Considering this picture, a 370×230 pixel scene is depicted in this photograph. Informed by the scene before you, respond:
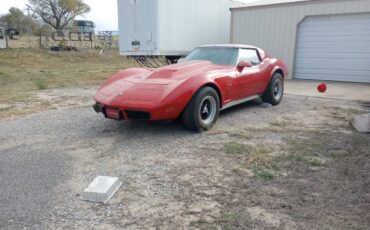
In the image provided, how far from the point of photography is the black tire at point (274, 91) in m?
7.00

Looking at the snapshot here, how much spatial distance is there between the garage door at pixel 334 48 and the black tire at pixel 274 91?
5071mm

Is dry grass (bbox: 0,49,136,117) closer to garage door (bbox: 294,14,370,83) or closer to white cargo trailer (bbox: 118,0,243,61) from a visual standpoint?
white cargo trailer (bbox: 118,0,243,61)

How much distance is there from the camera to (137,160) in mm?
3965

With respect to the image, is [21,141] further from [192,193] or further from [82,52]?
[82,52]

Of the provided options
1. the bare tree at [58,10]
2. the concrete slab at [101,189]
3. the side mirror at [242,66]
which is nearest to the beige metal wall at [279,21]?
the side mirror at [242,66]

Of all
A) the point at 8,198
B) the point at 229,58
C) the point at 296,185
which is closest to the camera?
the point at 8,198

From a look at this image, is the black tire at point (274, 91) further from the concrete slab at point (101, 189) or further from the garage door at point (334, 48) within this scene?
the garage door at point (334, 48)

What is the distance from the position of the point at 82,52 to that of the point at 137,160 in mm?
21377

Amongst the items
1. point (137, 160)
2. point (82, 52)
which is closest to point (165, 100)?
point (137, 160)

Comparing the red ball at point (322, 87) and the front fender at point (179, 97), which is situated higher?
the front fender at point (179, 97)

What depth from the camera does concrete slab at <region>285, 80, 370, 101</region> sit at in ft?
28.0

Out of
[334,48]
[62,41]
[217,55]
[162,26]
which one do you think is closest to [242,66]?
[217,55]

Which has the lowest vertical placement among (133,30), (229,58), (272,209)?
(272,209)

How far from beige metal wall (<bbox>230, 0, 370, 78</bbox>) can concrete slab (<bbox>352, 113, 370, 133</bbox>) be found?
6413mm
